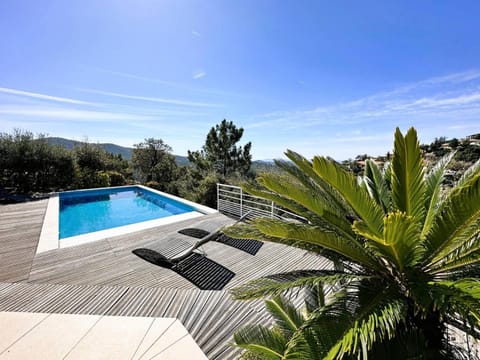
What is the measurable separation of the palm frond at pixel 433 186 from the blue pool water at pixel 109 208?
8.59m

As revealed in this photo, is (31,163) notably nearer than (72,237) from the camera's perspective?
No

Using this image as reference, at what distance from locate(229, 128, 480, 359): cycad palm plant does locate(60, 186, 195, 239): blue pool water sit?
8.40 m

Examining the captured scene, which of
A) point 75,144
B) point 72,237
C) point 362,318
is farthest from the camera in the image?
point 75,144

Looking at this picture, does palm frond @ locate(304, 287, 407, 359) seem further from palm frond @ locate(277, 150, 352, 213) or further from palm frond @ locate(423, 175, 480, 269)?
palm frond @ locate(277, 150, 352, 213)

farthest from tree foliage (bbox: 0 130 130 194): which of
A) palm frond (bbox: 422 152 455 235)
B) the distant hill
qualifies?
palm frond (bbox: 422 152 455 235)

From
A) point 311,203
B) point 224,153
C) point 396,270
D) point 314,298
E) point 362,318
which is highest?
point 224,153

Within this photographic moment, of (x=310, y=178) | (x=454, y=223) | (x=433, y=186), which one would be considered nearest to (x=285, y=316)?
(x=310, y=178)

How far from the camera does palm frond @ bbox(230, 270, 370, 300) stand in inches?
60.4

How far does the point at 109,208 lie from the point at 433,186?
12.4 metres

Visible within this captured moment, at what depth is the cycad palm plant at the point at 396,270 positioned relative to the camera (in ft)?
3.92

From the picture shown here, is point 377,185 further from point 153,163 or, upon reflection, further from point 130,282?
point 153,163

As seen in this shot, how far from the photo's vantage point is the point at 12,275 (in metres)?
3.93

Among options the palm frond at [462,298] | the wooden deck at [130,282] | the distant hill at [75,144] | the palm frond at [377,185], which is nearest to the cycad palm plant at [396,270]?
the palm frond at [462,298]

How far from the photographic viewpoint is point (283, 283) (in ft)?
5.42
